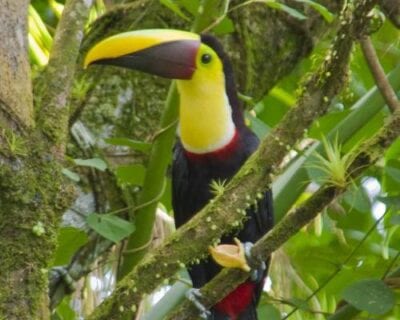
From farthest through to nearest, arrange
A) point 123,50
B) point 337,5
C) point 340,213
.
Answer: point 337,5 < point 340,213 < point 123,50

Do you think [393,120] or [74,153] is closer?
[393,120]

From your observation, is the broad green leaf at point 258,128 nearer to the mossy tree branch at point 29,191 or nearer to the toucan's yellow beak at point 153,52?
the toucan's yellow beak at point 153,52

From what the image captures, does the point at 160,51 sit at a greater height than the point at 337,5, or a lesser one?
greater

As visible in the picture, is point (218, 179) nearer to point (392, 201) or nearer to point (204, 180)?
point (204, 180)

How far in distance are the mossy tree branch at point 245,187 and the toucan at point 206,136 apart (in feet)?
2.03

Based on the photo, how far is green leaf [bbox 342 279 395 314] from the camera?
5.25 ft

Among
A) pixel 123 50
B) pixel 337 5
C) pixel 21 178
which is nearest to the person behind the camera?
pixel 21 178

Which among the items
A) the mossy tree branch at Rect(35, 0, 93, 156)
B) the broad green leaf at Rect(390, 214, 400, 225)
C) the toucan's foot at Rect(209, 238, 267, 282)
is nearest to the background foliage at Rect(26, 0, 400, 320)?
the broad green leaf at Rect(390, 214, 400, 225)

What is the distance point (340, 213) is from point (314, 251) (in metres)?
0.18

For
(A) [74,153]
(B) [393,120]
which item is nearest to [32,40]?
(A) [74,153]

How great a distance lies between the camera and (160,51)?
181 cm

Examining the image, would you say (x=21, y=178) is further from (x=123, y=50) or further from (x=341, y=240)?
(x=341, y=240)

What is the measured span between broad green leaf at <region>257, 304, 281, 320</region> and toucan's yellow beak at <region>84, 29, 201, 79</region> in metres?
0.48

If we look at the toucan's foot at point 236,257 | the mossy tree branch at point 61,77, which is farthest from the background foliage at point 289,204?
the toucan's foot at point 236,257
